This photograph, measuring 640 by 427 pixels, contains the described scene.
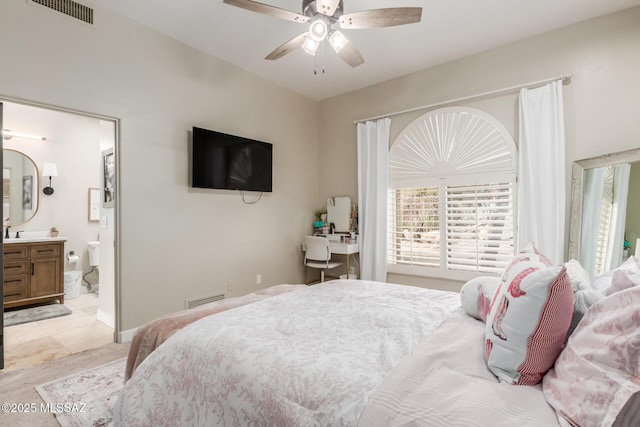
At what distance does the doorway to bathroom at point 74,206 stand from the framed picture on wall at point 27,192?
54 mm

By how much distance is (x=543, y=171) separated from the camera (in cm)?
303

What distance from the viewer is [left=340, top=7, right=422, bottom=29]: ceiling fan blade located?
2057 mm

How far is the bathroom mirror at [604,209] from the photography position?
2.38m

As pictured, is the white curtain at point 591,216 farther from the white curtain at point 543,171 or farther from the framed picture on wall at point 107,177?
the framed picture on wall at point 107,177

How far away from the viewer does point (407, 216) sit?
399 cm

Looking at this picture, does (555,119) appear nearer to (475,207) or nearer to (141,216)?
(475,207)

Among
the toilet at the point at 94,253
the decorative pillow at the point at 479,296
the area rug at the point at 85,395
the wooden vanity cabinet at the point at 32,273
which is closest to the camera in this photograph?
→ the decorative pillow at the point at 479,296

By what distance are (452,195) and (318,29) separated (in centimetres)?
231

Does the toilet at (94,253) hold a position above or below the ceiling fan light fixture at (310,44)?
below

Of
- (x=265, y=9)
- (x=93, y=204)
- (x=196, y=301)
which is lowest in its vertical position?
(x=196, y=301)

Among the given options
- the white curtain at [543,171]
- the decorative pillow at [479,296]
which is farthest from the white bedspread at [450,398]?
the white curtain at [543,171]

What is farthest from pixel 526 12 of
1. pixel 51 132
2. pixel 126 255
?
pixel 51 132

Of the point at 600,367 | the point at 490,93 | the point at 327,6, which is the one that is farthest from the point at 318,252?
the point at 600,367

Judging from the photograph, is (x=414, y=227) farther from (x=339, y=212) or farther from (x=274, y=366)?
(x=274, y=366)
